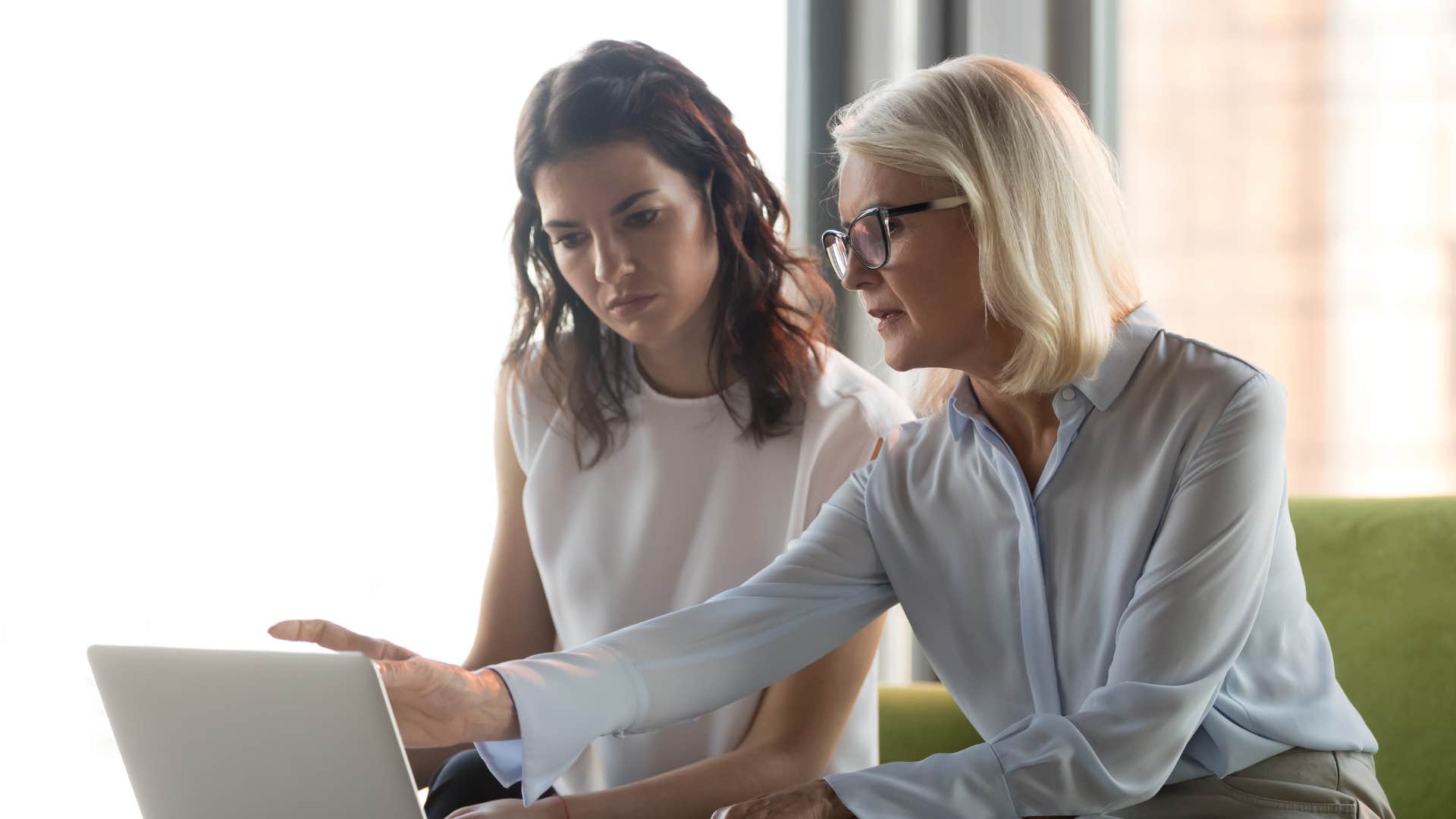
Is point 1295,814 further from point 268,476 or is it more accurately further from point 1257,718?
point 268,476

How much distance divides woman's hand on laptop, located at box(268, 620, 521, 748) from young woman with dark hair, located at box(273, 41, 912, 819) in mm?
282

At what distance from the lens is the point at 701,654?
1.13 metres

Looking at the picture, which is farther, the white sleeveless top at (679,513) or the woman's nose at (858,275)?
the white sleeveless top at (679,513)

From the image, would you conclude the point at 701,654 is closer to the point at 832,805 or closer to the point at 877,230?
the point at 832,805

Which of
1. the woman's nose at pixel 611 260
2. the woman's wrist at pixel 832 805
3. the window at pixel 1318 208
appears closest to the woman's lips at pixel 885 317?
the woman's nose at pixel 611 260

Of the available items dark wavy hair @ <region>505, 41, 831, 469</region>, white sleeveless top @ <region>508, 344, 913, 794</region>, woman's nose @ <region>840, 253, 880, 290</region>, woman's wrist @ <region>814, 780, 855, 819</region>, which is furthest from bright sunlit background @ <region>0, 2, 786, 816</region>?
woman's wrist @ <region>814, 780, 855, 819</region>

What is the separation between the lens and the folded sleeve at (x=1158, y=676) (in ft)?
2.95

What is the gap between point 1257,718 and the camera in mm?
1010

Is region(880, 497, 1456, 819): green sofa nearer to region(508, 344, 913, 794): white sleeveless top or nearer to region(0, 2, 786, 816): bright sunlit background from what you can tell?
region(508, 344, 913, 794): white sleeveless top

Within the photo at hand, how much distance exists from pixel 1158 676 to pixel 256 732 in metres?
0.66

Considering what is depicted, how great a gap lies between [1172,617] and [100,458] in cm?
174

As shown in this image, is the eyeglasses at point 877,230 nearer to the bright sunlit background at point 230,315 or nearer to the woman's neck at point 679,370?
the woman's neck at point 679,370

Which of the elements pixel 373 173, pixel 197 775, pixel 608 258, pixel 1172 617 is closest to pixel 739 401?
pixel 608 258

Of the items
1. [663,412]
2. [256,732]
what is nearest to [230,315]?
[663,412]
